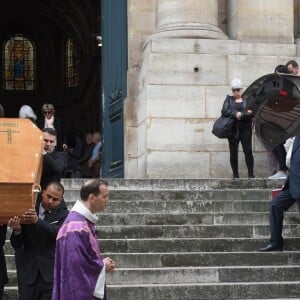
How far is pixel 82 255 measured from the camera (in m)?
5.36

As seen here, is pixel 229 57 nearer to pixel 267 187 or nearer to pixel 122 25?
pixel 122 25

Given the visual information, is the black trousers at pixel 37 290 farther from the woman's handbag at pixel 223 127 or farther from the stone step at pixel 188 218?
the woman's handbag at pixel 223 127

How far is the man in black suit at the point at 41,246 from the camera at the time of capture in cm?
637

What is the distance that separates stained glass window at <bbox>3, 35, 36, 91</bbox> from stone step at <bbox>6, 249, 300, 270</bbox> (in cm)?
2913

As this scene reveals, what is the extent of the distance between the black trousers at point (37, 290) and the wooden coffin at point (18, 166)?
0.66m

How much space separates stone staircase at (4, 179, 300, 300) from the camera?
805 centimetres

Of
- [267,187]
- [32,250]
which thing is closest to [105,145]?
[267,187]

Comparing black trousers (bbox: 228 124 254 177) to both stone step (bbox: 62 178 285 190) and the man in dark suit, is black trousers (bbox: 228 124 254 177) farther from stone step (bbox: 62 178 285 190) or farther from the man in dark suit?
the man in dark suit

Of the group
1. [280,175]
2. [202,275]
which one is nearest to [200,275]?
[202,275]

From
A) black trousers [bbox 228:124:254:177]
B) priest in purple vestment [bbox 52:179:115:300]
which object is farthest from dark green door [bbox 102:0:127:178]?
priest in purple vestment [bbox 52:179:115:300]

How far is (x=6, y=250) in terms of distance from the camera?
8578 millimetres

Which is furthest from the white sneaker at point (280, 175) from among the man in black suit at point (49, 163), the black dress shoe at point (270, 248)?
the man in black suit at point (49, 163)

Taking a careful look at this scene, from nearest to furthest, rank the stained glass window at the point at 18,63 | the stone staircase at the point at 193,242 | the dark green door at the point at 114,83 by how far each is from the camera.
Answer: the stone staircase at the point at 193,242 < the dark green door at the point at 114,83 < the stained glass window at the point at 18,63

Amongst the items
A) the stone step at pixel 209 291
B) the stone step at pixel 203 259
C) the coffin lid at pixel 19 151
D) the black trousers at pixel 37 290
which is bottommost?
the stone step at pixel 209 291
